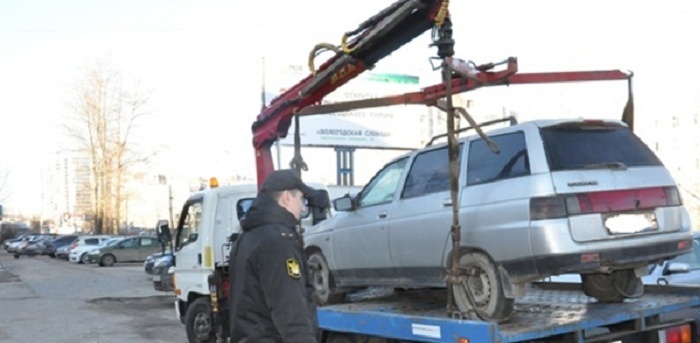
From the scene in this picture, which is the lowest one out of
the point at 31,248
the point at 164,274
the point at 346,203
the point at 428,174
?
the point at 31,248

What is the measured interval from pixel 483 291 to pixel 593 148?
1.39 m

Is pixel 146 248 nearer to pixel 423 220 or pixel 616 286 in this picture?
pixel 423 220

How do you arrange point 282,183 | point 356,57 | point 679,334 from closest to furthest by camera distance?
point 282,183
point 679,334
point 356,57

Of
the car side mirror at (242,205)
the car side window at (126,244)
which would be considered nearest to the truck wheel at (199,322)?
the car side mirror at (242,205)

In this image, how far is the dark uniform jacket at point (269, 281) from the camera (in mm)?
3387

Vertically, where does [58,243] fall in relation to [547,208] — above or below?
below

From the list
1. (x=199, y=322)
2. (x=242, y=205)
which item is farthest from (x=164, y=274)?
(x=242, y=205)

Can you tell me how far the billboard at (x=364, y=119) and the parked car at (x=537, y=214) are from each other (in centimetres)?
1659

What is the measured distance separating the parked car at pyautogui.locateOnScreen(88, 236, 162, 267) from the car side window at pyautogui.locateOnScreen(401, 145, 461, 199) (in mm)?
Result: 31573

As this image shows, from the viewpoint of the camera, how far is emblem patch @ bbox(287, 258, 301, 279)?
3428mm

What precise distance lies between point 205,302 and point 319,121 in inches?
561

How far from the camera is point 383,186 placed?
712 centimetres

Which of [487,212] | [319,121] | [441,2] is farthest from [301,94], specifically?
[319,121]

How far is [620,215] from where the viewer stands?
18.0 feet
